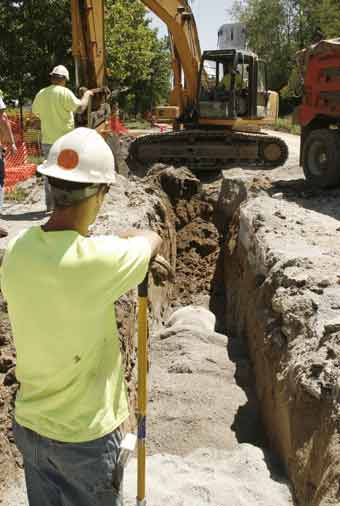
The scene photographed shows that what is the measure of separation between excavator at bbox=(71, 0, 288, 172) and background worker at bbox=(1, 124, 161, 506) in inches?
500

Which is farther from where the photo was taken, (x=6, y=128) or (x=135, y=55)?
(x=135, y=55)

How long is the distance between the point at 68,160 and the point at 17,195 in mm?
8752

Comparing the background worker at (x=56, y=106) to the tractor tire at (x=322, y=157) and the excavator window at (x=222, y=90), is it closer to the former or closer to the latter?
the tractor tire at (x=322, y=157)

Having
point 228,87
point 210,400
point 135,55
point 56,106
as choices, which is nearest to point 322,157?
point 228,87

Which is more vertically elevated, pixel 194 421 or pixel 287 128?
pixel 287 128

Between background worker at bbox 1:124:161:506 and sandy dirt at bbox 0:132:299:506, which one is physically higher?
background worker at bbox 1:124:161:506

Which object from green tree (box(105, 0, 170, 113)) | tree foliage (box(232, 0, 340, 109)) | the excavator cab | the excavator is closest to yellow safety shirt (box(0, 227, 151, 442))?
the excavator

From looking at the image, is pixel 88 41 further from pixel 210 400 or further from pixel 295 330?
pixel 295 330

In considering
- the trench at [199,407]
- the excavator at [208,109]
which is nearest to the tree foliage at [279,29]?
the excavator at [208,109]

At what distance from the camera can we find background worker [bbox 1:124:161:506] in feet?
6.86

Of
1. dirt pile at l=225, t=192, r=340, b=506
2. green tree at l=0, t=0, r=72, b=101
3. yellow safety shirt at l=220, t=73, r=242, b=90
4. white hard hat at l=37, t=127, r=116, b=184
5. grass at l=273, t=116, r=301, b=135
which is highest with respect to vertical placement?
green tree at l=0, t=0, r=72, b=101

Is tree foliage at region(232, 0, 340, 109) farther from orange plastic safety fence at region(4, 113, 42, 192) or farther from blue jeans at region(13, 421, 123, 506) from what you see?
blue jeans at region(13, 421, 123, 506)

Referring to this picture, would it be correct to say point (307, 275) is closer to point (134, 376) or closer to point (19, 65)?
point (134, 376)

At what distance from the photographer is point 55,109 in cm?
786
